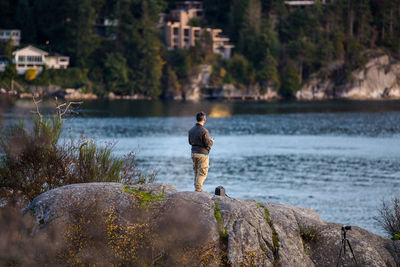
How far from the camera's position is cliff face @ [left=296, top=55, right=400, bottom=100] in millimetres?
126438

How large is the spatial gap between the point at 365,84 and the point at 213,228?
120336 millimetres

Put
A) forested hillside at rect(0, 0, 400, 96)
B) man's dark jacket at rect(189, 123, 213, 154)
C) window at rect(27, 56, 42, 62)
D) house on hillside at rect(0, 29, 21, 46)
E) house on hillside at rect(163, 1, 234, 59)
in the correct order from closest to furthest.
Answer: man's dark jacket at rect(189, 123, 213, 154) → window at rect(27, 56, 42, 62) → forested hillside at rect(0, 0, 400, 96) → house on hillside at rect(0, 29, 21, 46) → house on hillside at rect(163, 1, 234, 59)

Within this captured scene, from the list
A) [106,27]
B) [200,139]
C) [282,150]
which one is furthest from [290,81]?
[200,139]

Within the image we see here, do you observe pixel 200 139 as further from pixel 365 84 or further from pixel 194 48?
pixel 365 84

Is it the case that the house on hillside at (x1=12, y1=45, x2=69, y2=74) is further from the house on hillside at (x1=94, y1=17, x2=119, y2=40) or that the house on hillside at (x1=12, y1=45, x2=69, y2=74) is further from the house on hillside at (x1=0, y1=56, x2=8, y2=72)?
the house on hillside at (x1=94, y1=17, x2=119, y2=40)

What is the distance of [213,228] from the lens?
428 inches

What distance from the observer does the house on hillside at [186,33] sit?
122750 mm

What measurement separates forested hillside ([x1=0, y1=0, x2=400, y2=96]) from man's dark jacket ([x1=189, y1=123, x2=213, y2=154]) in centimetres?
10032

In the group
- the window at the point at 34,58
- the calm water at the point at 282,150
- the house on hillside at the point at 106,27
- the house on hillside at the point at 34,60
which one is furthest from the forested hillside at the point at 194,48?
the calm water at the point at 282,150

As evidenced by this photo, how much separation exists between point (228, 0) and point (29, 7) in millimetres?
38276

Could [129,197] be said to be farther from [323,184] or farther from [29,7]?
[29,7]

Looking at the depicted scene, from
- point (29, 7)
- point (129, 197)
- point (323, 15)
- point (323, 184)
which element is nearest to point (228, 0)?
point (323, 15)

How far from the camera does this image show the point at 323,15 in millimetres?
132000

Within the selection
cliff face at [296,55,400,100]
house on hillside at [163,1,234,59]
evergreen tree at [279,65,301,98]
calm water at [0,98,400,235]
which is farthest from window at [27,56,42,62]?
cliff face at [296,55,400,100]
